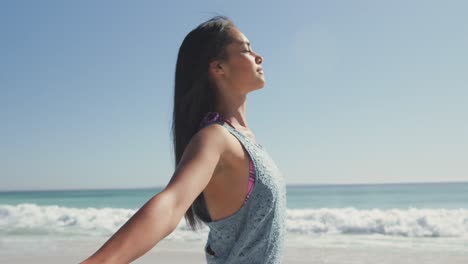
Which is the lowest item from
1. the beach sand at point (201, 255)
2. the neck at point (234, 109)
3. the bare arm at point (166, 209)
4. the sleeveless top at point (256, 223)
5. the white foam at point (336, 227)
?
the white foam at point (336, 227)

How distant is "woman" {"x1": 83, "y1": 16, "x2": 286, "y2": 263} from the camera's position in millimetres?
756

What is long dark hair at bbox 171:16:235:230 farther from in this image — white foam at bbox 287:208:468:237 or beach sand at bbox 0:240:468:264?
white foam at bbox 287:208:468:237

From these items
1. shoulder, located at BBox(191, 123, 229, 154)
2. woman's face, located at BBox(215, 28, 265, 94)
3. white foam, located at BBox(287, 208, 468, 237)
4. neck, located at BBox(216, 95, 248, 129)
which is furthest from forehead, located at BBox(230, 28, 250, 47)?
white foam, located at BBox(287, 208, 468, 237)

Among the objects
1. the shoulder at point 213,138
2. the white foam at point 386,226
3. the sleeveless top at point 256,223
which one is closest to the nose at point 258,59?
the sleeveless top at point 256,223

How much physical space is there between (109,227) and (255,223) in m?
12.8

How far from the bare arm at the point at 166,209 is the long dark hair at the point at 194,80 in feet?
1.16

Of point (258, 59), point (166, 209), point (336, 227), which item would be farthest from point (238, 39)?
point (336, 227)

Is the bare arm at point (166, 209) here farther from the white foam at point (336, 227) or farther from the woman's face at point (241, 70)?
the white foam at point (336, 227)

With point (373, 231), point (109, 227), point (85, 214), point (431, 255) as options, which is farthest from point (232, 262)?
point (85, 214)

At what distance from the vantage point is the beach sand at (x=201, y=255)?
22.8 feet

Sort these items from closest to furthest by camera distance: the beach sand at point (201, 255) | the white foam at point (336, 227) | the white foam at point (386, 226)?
the beach sand at point (201, 255), the white foam at point (336, 227), the white foam at point (386, 226)

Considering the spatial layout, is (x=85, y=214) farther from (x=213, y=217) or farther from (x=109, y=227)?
(x=213, y=217)

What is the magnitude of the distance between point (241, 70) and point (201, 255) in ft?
21.0

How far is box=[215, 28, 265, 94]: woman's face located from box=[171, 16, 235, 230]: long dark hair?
23mm
